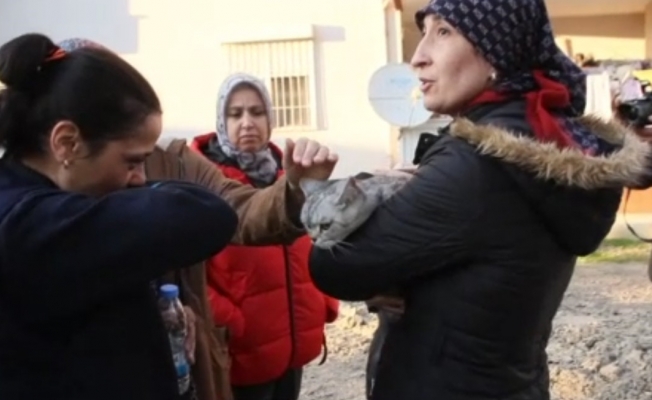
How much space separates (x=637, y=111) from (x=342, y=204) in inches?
42.6

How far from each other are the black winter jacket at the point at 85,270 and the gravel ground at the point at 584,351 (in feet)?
12.2

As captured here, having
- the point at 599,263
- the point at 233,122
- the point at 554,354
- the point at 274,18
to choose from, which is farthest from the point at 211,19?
the point at 233,122

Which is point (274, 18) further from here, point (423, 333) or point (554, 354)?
point (423, 333)

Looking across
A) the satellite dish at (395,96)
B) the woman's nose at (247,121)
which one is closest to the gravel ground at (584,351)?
the woman's nose at (247,121)

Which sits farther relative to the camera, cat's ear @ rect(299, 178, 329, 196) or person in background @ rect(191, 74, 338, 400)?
person in background @ rect(191, 74, 338, 400)

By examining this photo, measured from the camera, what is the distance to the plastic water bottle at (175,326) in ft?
6.07

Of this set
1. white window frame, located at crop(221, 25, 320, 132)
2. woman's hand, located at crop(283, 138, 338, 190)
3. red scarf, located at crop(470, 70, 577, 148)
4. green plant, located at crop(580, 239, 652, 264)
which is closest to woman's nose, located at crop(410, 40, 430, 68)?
red scarf, located at crop(470, 70, 577, 148)

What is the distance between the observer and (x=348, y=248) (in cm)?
175

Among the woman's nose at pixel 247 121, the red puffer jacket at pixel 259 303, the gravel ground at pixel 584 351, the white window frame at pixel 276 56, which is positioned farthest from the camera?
the white window frame at pixel 276 56

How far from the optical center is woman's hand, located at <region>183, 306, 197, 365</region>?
1.96m

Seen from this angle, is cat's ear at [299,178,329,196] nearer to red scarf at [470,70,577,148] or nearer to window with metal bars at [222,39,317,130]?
red scarf at [470,70,577,148]

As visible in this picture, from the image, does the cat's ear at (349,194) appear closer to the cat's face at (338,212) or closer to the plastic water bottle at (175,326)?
the cat's face at (338,212)

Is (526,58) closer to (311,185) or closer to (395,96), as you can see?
(311,185)

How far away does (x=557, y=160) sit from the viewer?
5.58ft
